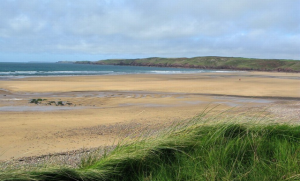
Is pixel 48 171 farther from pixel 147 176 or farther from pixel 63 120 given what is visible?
pixel 63 120

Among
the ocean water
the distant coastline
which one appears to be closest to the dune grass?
the ocean water

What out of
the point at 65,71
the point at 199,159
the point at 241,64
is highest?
the point at 241,64

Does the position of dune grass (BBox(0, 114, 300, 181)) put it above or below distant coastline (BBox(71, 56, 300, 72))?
below

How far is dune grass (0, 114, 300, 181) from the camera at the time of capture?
289 cm

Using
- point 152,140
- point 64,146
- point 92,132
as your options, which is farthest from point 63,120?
point 152,140

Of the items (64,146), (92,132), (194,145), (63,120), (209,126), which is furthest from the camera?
(63,120)

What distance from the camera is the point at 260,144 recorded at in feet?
12.1

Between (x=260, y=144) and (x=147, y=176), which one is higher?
(x=260, y=144)

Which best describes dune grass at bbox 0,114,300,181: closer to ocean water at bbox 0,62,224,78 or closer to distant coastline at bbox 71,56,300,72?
ocean water at bbox 0,62,224,78

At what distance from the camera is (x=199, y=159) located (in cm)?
337

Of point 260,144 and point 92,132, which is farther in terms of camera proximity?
point 92,132

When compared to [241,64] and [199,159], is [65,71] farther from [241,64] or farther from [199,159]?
[241,64]

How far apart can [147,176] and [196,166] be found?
64 cm

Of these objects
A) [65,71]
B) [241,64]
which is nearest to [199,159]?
[65,71]
